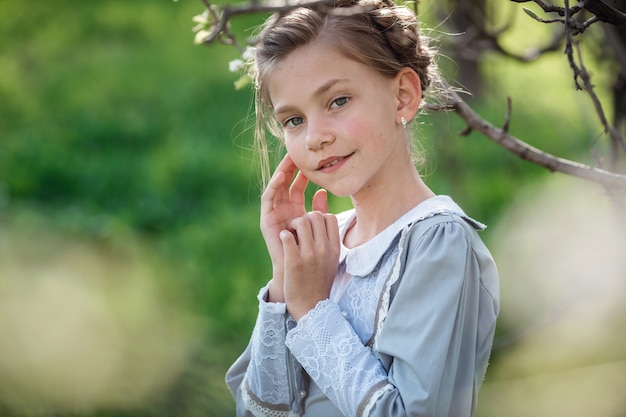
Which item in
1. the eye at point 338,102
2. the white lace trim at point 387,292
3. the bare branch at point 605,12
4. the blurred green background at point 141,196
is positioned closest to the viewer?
the bare branch at point 605,12

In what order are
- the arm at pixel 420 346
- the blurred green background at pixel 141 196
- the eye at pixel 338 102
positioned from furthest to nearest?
1. the blurred green background at pixel 141 196
2. the eye at pixel 338 102
3. the arm at pixel 420 346

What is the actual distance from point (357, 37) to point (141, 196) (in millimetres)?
4094

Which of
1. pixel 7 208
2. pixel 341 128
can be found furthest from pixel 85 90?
pixel 341 128

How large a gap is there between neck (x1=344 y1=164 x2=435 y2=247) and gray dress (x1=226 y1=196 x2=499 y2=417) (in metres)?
0.06

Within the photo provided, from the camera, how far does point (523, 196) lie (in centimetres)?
464

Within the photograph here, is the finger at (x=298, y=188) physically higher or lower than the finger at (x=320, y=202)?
higher

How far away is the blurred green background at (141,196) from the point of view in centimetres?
351

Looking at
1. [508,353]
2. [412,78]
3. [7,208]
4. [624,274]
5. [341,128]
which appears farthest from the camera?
[7,208]

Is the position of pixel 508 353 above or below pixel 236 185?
above

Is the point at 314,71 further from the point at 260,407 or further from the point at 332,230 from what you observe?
the point at 260,407

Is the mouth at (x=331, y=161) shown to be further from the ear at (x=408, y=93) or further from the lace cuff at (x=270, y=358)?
the lace cuff at (x=270, y=358)

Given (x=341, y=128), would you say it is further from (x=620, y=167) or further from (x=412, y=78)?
(x=620, y=167)

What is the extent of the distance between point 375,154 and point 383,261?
233 mm

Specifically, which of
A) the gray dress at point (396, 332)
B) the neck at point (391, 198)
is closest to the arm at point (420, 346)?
the gray dress at point (396, 332)
